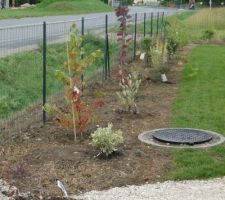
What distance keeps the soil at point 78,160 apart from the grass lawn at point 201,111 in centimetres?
23

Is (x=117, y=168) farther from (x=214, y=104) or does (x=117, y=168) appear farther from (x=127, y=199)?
(x=214, y=104)

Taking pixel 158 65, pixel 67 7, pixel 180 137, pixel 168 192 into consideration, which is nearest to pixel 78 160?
pixel 168 192

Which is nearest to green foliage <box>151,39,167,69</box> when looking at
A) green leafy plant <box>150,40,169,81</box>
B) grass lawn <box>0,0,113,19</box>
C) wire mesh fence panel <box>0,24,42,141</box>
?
green leafy plant <box>150,40,169,81</box>

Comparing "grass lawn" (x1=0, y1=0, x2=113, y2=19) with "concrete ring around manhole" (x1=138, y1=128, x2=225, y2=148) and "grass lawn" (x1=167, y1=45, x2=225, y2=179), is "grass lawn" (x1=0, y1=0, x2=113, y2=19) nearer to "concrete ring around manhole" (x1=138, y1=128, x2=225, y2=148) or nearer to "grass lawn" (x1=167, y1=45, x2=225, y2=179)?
"grass lawn" (x1=167, y1=45, x2=225, y2=179)

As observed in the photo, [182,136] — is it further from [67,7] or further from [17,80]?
[67,7]

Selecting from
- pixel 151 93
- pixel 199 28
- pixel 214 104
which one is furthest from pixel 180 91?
pixel 199 28

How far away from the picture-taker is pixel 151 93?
1291 cm

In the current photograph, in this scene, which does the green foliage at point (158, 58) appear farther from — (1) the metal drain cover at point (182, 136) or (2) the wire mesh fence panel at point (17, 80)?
(1) the metal drain cover at point (182, 136)

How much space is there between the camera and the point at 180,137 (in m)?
8.75

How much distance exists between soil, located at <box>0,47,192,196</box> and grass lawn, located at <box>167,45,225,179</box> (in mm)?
227

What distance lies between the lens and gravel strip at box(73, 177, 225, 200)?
6344 millimetres

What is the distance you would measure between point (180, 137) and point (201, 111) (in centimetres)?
234

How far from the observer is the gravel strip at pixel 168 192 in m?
6.34

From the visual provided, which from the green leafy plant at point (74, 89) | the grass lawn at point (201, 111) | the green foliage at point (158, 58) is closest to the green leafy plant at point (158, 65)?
the green foliage at point (158, 58)
